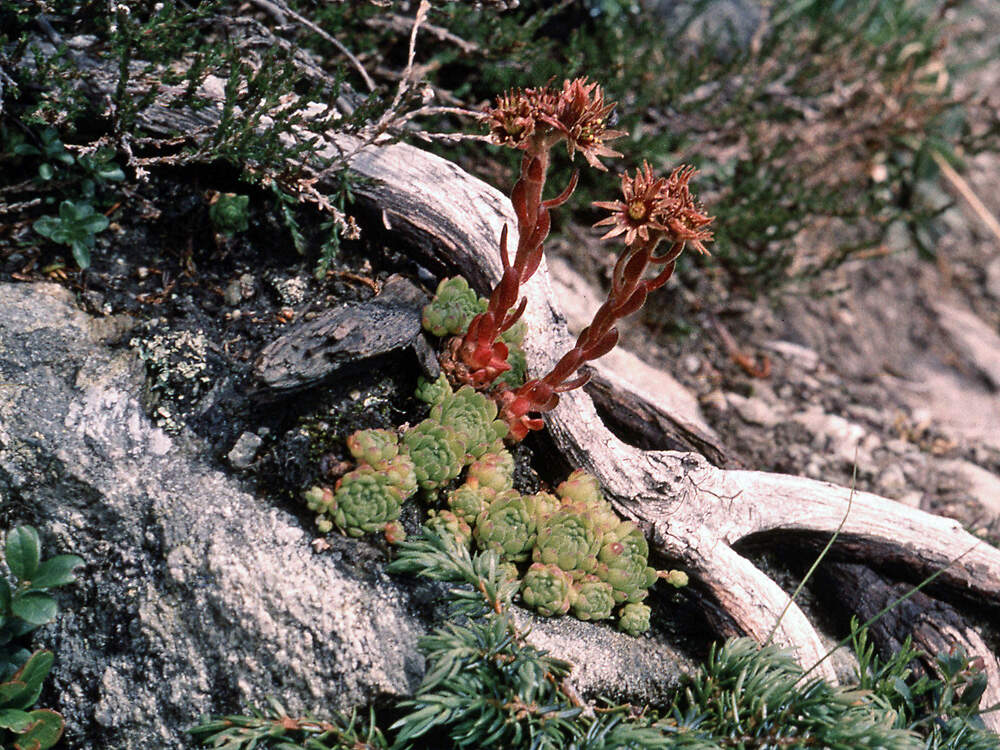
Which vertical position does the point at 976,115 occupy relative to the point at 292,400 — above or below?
above

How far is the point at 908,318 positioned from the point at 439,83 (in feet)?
12.5

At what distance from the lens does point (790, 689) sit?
294cm

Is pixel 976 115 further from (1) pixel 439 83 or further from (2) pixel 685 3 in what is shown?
(1) pixel 439 83

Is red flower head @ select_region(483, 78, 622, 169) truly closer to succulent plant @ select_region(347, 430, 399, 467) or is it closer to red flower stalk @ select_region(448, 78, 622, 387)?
red flower stalk @ select_region(448, 78, 622, 387)

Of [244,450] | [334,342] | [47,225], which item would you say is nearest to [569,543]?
[334,342]

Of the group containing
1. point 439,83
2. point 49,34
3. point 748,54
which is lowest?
point 49,34

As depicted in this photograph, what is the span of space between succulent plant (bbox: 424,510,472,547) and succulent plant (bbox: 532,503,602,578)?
28 centimetres

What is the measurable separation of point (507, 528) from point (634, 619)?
25.4 inches

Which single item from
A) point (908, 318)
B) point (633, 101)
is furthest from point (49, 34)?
point (908, 318)

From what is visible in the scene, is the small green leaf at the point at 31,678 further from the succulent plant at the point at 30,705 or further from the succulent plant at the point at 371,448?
the succulent plant at the point at 371,448

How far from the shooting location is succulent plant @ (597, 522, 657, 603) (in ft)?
10.8

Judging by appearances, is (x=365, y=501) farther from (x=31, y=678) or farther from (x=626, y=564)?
(x=31, y=678)

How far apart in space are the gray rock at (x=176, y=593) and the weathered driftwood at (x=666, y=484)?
485 mm

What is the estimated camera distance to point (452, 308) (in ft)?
11.6
